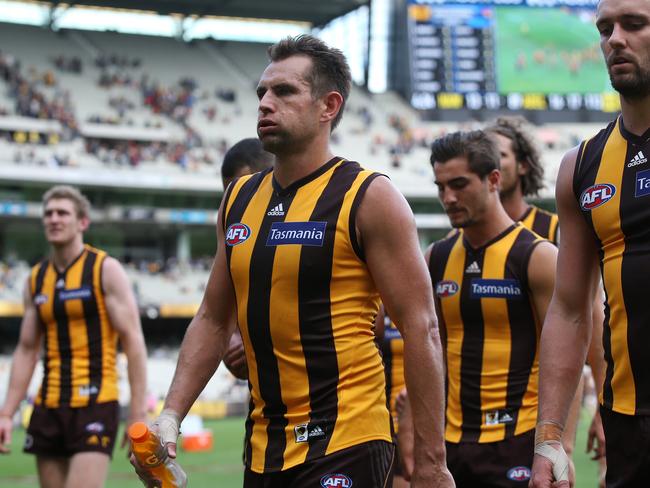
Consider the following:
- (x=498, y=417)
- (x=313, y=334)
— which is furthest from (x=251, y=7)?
(x=313, y=334)

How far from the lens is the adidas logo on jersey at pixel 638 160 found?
9.82 ft

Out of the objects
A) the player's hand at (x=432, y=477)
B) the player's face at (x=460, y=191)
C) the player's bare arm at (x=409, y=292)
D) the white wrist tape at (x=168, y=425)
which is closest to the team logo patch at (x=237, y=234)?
the player's bare arm at (x=409, y=292)

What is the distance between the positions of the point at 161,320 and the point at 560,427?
125 feet

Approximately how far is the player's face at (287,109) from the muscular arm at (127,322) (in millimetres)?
3526

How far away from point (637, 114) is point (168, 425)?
1.89 m

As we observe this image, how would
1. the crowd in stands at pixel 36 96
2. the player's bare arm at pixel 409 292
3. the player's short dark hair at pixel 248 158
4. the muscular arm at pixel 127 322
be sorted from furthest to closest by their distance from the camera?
the crowd in stands at pixel 36 96, the muscular arm at pixel 127 322, the player's short dark hair at pixel 248 158, the player's bare arm at pixel 409 292

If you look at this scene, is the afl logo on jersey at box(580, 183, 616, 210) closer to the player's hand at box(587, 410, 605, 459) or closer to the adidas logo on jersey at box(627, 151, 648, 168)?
the adidas logo on jersey at box(627, 151, 648, 168)

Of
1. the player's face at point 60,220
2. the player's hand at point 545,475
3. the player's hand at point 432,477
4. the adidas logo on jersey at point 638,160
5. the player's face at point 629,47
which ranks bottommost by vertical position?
the player's hand at point 432,477

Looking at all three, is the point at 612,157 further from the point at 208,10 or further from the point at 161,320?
the point at 208,10

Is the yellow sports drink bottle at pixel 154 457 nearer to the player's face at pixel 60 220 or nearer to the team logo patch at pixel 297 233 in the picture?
the team logo patch at pixel 297 233

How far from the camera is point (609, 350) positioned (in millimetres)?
3059

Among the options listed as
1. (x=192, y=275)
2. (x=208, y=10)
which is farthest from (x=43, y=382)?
(x=208, y=10)

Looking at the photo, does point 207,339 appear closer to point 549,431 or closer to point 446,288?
point 549,431

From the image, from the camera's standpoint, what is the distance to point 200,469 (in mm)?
13711
